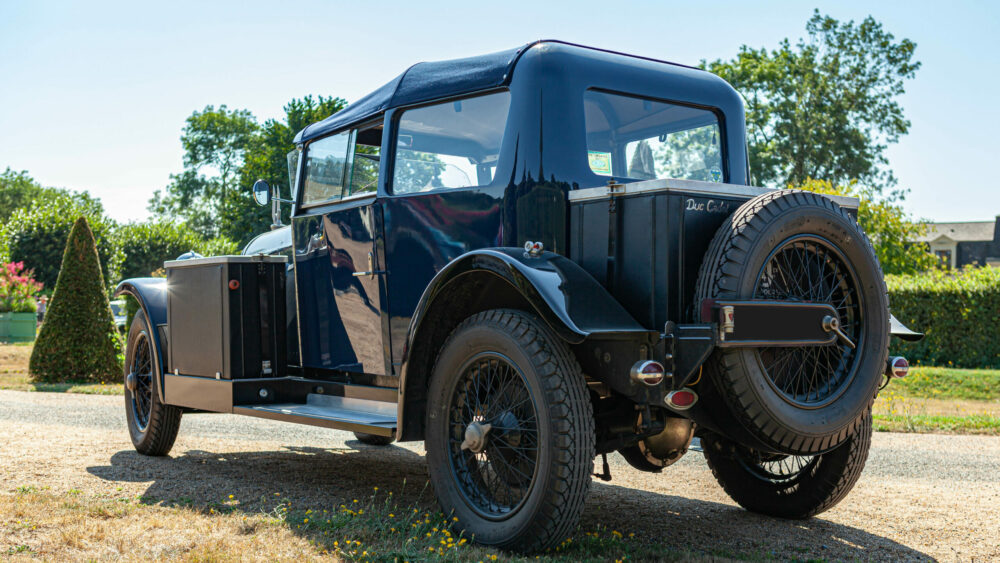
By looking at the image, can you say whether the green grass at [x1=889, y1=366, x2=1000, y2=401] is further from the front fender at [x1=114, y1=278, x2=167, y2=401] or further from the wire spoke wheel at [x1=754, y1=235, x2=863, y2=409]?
the front fender at [x1=114, y1=278, x2=167, y2=401]

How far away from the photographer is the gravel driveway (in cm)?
416

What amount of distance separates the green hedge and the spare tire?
43.7 feet

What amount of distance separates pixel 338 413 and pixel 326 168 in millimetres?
1645

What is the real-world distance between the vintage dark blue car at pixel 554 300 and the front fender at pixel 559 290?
12 millimetres

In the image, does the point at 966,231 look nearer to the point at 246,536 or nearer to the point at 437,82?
the point at 437,82

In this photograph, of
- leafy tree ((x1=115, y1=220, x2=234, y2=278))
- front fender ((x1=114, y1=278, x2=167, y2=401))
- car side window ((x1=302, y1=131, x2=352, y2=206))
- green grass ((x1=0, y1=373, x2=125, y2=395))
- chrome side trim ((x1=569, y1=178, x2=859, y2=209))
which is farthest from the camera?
leafy tree ((x1=115, y1=220, x2=234, y2=278))

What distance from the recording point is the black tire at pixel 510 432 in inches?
135

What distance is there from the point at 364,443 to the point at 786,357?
4.81m

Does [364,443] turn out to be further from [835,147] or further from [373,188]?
[835,147]

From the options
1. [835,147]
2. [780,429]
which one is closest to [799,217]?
[780,429]

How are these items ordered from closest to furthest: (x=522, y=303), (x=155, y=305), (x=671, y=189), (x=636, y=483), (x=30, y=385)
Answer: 1. (x=671, y=189)
2. (x=522, y=303)
3. (x=636, y=483)
4. (x=155, y=305)
5. (x=30, y=385)

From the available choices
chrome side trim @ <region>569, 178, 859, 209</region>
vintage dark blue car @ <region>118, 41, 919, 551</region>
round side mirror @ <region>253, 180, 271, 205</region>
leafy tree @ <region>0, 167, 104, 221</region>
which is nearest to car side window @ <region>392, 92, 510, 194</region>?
vintage dark blue car @ <region>118, 41, 919, 551</region>

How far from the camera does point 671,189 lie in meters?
3.59

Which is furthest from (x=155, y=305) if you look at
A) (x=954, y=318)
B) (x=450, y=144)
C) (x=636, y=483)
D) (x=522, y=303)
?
(x=954, y=318)
